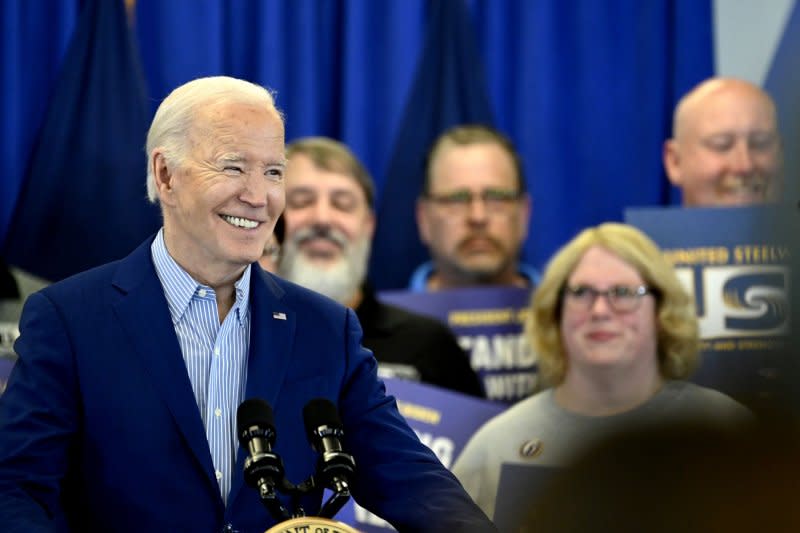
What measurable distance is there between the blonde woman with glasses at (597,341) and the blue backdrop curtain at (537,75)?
5.21ft

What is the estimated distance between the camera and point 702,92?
13.6 ft

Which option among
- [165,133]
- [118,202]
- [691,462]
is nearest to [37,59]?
[118,202]

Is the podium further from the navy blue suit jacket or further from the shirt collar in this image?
the shirt collar

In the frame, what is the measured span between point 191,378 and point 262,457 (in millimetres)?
294

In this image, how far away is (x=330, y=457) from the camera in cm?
144

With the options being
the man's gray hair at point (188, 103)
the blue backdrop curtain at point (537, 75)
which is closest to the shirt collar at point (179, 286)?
the man's gray hair at point (188, 103)

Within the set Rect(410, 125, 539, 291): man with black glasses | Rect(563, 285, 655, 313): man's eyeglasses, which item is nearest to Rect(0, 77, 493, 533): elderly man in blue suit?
Rect(563, 285, 655, 313): man's eyeglasses

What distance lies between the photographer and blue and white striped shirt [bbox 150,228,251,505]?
1647 mm

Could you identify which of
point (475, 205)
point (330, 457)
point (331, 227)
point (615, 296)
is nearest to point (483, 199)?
point (475, 205)

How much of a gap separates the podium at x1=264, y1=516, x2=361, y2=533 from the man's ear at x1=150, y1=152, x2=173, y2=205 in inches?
21.3

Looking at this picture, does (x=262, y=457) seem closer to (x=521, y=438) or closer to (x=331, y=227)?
(x=521, y=438)

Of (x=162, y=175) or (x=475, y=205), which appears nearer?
(x=162, y=175)

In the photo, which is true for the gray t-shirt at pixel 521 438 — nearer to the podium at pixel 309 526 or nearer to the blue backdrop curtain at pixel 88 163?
the podium at pixel 309 526

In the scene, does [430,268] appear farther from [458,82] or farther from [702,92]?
[702,92]
